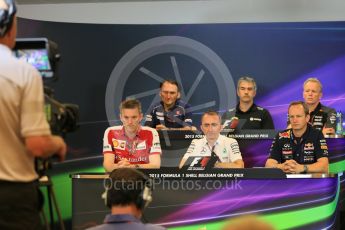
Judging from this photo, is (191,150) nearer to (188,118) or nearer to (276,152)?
(276,152)

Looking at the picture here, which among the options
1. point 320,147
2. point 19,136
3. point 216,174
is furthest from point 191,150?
point 19,136

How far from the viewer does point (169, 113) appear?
6027 mm

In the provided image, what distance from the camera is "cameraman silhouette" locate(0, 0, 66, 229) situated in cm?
194

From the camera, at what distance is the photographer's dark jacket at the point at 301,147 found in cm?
478

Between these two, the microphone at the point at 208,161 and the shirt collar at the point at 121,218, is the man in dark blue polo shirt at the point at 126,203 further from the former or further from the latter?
the microphone at the point at 208,161

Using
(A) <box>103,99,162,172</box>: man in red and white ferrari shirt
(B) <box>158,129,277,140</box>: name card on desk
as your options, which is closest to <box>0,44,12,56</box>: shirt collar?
(A) <box>103,99,162,172</box>: man in red and white ferrari shirt

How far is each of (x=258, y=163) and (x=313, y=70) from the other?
192 centimetres

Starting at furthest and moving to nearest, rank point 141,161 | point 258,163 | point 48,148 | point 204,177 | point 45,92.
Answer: point 258,163, point 141,161, point 204,177, point 45,92, point 48,148

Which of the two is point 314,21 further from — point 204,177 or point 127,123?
point 204,177

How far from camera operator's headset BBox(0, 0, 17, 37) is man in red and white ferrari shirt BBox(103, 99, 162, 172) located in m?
2.83

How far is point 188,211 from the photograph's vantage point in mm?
3949

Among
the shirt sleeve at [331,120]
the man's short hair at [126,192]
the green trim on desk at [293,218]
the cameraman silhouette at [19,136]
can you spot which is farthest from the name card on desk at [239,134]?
the cameraman silhouette at [19,136]

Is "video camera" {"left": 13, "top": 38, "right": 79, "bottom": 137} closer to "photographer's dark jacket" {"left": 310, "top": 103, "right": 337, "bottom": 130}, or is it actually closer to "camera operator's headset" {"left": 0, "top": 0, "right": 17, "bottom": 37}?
"camera operator's headset" {"left": 0, "top": 0, "right": 17, "bottom": 37}

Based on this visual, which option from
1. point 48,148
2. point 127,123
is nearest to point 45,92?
point 48,148
